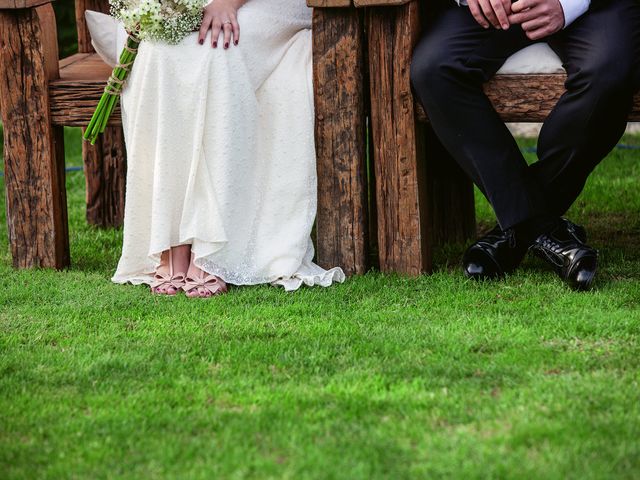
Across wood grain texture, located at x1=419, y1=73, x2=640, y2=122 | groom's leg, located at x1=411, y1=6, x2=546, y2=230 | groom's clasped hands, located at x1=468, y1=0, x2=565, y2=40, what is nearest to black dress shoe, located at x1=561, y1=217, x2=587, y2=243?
groom's leg, located at x1=411, y1=6, x2=546, y2=230

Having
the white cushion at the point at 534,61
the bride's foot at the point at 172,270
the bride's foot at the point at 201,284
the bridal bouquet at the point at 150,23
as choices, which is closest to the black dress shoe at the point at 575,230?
the white cushion at the point at 534,61

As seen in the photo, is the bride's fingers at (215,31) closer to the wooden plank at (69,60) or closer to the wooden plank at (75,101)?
the wooden plank at (75,101)

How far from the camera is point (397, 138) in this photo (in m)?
3.67

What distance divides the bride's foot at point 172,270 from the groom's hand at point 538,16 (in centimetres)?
136

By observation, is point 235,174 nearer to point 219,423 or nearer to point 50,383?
point 50,383

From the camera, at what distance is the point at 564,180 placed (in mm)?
3582

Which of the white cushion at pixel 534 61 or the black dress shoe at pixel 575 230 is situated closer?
the white cushion at pixel 534 61

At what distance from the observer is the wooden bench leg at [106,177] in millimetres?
4773

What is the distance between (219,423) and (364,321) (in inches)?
35.0

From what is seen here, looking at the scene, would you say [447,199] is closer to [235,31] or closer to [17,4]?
[235,31]

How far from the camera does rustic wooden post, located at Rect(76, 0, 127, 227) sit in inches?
188

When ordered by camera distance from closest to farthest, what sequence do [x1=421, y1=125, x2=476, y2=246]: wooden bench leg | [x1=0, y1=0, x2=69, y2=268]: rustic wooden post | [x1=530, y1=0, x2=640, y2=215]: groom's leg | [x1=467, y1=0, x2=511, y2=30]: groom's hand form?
[x1=530, y1=0, x2=640, y2=215]: groom's leg → [x1=467, y1=0, x2=511, y2=30]: groom's hand → [x1=0, y1=0, x2=69, y2=268]: rustic wooden post → [x1=421, y1=125, x2=476, y2=246]: wooden bench leg

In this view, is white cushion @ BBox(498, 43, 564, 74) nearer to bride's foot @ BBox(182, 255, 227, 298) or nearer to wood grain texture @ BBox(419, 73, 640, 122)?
wood grain texture @ BBox(419, 73, 640, 122)

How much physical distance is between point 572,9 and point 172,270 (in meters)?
1.59
